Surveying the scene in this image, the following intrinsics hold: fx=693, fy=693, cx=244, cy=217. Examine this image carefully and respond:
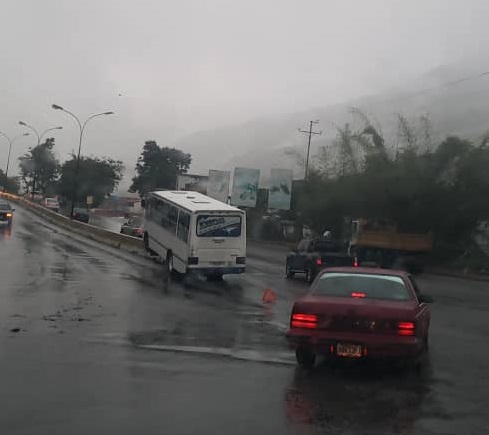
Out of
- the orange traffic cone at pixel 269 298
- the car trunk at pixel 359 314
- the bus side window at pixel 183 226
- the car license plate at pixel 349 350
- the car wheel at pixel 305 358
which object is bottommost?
the orange traffic cone at pixel 269 298

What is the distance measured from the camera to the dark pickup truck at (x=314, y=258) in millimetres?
24516

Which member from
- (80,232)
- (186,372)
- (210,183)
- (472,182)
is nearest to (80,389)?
(186,372)

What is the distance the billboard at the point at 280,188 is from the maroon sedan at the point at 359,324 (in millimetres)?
50081

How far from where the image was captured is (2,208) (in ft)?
160

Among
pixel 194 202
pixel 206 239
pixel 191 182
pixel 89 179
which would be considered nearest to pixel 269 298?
pixel 206 239

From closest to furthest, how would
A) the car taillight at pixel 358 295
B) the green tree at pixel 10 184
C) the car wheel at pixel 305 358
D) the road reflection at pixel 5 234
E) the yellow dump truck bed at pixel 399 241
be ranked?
the car wheel at pixel 305 358 < the car taillight at pixel 358 295 < the road reflection at pixel 5 234 < the yellow dump truck bed at pixel 399 241 < the green tree at pixel 10 184

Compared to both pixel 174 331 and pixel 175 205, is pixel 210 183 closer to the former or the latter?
pixel 175 205

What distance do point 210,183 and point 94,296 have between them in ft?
162

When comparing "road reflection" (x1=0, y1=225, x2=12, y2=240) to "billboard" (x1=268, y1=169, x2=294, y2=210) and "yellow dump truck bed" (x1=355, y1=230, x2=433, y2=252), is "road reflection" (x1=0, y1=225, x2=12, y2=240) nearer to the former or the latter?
"yellow dump truck bed" (x1=355, y1=230, x2=433, y2=252)

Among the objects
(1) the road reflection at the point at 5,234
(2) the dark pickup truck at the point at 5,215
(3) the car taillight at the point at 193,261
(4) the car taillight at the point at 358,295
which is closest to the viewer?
(4) the car taillight at the point at 358,295

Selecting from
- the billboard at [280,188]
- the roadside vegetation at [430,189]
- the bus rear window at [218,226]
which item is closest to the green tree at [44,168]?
the billboard at [280,188]

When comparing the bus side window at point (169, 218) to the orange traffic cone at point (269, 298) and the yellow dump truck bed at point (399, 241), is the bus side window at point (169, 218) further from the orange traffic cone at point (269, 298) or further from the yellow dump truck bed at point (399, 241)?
the yellow dump truck bed at point (399, 241)

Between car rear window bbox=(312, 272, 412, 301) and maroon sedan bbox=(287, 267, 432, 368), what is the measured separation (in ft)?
0.04

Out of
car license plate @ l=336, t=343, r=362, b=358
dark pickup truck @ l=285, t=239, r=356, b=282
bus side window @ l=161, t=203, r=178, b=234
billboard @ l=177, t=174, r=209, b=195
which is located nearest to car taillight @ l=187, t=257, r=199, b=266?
bus side window @ l=161, t=203, r=178, b=234
